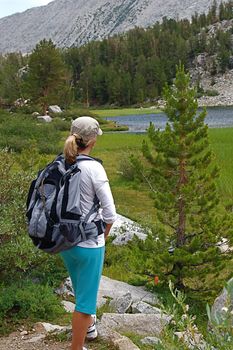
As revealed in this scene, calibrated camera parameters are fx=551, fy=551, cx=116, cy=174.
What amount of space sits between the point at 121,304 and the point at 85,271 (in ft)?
11.0

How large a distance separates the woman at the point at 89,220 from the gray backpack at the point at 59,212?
81mm

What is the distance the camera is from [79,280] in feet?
18.3

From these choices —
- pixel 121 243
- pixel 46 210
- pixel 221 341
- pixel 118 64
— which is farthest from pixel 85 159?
pixel 118 64

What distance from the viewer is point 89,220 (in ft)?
17.6

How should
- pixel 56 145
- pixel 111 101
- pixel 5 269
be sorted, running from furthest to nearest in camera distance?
1. pixel 111 101
2. pixel 56 145
3. pixel 5 269

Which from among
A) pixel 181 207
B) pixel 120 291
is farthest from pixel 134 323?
pixel 181 207

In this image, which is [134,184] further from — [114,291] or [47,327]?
[47,327]

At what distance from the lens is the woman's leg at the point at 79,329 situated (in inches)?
223

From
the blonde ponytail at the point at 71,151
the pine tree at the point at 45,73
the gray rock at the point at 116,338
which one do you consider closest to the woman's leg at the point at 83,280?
the gray rock at the point at 116,338

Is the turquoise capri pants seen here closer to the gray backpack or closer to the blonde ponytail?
the gray backpack

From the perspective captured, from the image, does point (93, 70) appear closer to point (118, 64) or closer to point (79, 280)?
point (118, 64)

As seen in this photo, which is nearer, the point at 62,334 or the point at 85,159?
the point at 85,159

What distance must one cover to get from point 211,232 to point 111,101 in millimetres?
123779

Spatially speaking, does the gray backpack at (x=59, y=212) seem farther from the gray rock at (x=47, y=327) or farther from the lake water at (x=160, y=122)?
the lake water at (x=160, y=122)
